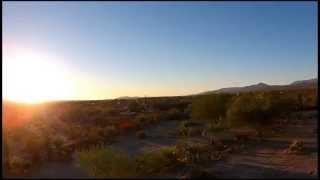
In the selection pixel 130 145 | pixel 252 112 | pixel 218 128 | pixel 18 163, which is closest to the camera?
pixel 18 163

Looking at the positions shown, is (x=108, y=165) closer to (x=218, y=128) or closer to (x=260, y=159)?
(x=260, y=159)

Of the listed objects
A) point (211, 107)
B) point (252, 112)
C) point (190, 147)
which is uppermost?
point (211, 107)

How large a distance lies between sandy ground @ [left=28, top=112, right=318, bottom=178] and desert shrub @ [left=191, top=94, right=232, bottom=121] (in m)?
3.82

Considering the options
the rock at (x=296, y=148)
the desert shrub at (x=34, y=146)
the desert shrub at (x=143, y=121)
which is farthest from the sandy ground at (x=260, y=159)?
the desert shrub at (x=143, y=121)

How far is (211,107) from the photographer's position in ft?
104

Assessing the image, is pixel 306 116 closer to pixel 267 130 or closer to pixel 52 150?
pixel 267 130

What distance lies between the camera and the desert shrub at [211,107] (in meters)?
31.4

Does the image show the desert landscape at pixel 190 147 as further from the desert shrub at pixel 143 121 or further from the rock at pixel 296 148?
the desert shrub at pixel 143 121

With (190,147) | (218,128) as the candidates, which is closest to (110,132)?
(218,128)

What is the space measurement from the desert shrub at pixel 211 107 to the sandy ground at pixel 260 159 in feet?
12.5

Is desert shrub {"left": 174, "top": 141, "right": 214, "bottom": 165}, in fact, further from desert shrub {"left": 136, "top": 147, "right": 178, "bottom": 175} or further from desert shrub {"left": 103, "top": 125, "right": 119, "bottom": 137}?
desert shrub {"left": 103, "top": 125, "right": 119, "bottom": 137}

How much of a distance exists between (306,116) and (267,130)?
7.39m

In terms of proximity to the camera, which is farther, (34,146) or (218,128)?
(218,128)

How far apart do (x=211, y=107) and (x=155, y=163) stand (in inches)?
588
